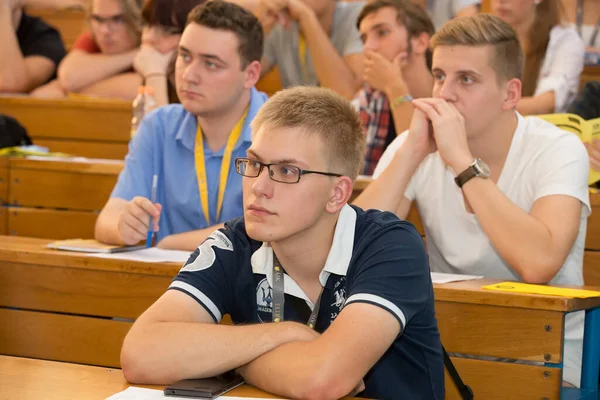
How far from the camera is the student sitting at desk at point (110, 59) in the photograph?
445 cm

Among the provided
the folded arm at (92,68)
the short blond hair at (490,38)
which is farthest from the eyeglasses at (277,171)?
the folded arm at (92,68)

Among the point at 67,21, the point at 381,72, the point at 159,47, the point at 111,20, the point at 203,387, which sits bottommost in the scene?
the point at 203,387

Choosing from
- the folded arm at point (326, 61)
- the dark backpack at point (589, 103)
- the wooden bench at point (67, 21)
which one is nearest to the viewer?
the dark backpack at point (589, 103)

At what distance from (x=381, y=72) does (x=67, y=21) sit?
3.18 metres

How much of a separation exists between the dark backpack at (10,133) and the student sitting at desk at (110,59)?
0.70m

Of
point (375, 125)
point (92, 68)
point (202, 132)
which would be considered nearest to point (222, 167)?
point (202, 132)

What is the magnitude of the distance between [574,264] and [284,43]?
7.27 feet

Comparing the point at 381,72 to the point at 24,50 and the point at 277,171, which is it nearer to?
the point at 277,171

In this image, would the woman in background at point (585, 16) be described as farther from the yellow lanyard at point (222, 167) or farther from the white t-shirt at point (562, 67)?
the yellow lanyard at point (222, 167)

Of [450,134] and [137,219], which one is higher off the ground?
[450,134]

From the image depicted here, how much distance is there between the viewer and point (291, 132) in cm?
176

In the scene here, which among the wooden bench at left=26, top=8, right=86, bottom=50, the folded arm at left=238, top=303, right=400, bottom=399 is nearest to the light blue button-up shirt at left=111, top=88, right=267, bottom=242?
the folded arm at left=238, top=303, right=400, bottom=399

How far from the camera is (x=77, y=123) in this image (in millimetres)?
4305

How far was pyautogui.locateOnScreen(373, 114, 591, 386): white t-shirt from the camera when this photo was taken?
250 cm
